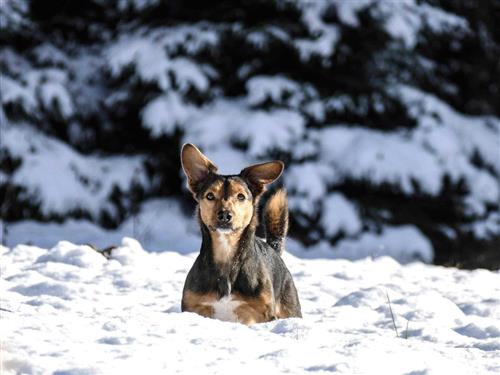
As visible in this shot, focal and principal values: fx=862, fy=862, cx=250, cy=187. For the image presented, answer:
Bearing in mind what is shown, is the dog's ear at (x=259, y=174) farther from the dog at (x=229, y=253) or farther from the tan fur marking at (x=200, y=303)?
the tan fur marking at (x=200, y=303)

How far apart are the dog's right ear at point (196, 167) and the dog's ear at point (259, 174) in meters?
0.22

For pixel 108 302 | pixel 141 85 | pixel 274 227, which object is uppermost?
pixel 141 85

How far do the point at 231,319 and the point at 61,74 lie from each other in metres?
8.63

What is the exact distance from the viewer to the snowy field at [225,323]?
3826 millimetres

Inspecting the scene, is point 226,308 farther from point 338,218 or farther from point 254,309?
point 338,218

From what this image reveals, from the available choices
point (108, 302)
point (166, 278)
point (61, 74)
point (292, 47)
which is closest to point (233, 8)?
point (292, 47)

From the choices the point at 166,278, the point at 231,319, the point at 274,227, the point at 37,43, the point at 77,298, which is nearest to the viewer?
the point at 231,319

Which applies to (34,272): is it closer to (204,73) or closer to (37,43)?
(204,73)

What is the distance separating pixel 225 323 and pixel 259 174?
1309 millimetres

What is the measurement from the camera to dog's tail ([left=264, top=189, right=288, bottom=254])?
6.62 meters

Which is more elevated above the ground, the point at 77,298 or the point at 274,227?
the point at 274,227

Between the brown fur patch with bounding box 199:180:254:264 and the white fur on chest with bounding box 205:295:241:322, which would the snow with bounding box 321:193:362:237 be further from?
the white fur on chest with bounding box 205:295:241:322

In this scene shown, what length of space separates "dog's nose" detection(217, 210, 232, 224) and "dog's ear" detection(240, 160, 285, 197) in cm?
39

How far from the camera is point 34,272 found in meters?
6.95
